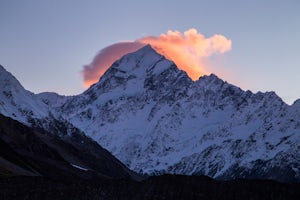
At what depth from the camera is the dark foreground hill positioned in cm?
14688

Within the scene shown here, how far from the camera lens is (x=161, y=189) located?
508ft

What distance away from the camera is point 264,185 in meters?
148

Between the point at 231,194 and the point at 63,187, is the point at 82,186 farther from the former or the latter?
the point at 231,194

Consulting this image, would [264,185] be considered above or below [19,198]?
above

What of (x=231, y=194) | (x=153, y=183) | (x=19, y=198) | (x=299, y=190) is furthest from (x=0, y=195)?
(x=299, y=190)

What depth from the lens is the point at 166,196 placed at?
151500 mm

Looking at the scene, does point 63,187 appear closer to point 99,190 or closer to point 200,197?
point 99,190

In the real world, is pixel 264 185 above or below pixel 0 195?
above

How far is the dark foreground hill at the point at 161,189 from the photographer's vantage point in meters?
147

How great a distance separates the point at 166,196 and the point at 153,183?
274 inches

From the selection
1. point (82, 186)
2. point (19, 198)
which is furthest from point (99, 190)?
point (19, 198)

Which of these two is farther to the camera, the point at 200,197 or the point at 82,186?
the point at 82,186

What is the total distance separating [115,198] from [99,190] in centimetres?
551

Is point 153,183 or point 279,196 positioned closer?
point 279,196
